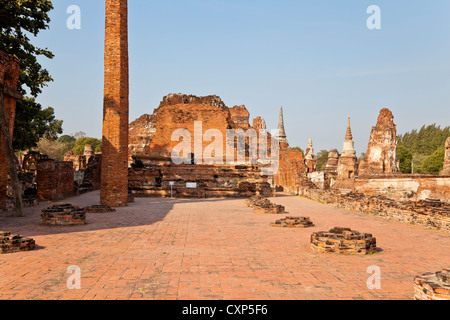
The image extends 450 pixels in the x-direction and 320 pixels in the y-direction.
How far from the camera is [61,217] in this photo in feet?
27.2

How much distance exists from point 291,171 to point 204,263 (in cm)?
1955

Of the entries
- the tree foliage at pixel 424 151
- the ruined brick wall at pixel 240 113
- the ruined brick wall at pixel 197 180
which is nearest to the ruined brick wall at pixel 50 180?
the ruined brick wall at pixel 197 180

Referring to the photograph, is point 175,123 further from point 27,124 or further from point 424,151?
point 424,151

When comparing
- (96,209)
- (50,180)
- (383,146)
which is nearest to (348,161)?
(383,146)

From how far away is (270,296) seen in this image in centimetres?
356

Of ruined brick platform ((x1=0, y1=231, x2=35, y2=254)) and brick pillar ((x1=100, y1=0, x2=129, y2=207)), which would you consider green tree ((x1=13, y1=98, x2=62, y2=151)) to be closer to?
brick pillar ((x1=100, y1=0, x2=129, y2=207))

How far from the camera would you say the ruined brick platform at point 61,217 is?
8289mm

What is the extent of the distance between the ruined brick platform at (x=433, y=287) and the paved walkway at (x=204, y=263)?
33 centimetres

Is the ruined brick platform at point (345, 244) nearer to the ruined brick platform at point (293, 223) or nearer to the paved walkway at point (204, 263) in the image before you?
the paved walkway at point (204, 263)

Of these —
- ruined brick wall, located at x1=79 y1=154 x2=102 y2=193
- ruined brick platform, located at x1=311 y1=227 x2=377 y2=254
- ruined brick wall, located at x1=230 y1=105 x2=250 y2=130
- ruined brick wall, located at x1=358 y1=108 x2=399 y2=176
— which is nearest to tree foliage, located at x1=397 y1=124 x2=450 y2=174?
ruined brick wall, located at x1=230 y1=105 x2=250 y2=130

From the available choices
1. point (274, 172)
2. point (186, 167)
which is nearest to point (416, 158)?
point (274, 172)

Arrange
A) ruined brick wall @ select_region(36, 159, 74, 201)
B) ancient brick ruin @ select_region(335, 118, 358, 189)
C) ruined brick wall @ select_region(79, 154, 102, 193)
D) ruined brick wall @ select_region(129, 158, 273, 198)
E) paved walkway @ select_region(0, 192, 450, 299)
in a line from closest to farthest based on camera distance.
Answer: paved walkway @ select_region(0, 192, 450, 299) < ruined brick wall @ select_region(36, 159, 74, 201) < ruined brick wall @ select_region(129, 158, 273, 198) < ruined brick wall @ select_region(79, 154, 102, 193) < ancient brick ruin @ select_region(335, 118, 358, 189)

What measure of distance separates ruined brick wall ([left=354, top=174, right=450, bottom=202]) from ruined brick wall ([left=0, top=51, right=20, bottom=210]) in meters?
12.4

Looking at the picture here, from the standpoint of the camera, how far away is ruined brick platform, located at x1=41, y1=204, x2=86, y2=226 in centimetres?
829
